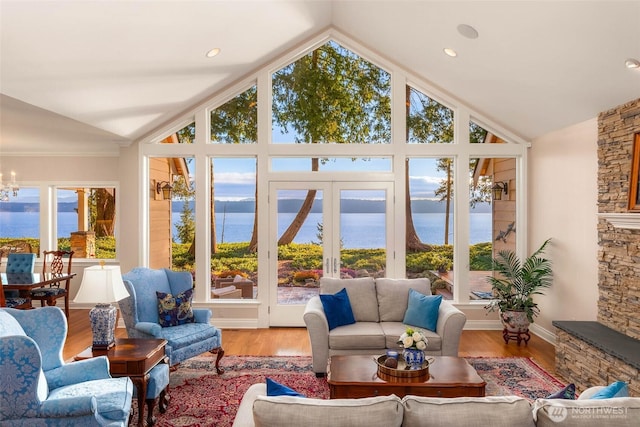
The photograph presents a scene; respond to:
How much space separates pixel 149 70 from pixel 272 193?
243 cm

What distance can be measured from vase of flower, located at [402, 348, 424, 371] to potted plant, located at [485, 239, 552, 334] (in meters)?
2.62

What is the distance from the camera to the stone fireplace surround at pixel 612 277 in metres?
4.00

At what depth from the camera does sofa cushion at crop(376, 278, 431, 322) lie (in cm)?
502

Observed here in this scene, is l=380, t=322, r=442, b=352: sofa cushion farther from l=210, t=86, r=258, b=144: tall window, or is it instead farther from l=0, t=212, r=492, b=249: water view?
l=210, t=86, r=258, b=144: tall window

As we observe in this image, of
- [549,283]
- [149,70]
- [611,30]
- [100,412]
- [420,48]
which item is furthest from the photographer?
[549,283]

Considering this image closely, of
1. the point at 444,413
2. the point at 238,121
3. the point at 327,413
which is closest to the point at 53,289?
the point at 238,121

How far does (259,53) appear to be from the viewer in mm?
5777

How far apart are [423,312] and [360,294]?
73 cm

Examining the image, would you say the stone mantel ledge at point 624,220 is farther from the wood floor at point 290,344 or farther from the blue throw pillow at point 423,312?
the blue throw pillow at point 423,312

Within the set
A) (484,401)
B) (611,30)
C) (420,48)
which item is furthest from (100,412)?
(420,48)

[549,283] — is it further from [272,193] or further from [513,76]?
[272,193]

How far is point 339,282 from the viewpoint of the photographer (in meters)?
5.17

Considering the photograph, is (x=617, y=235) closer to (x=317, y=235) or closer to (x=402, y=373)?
(x=402, y=373)

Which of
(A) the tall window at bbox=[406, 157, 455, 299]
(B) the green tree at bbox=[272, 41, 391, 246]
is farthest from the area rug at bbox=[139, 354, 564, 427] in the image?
(B) the green tree at bbox=[272, 41, 391, 246]
